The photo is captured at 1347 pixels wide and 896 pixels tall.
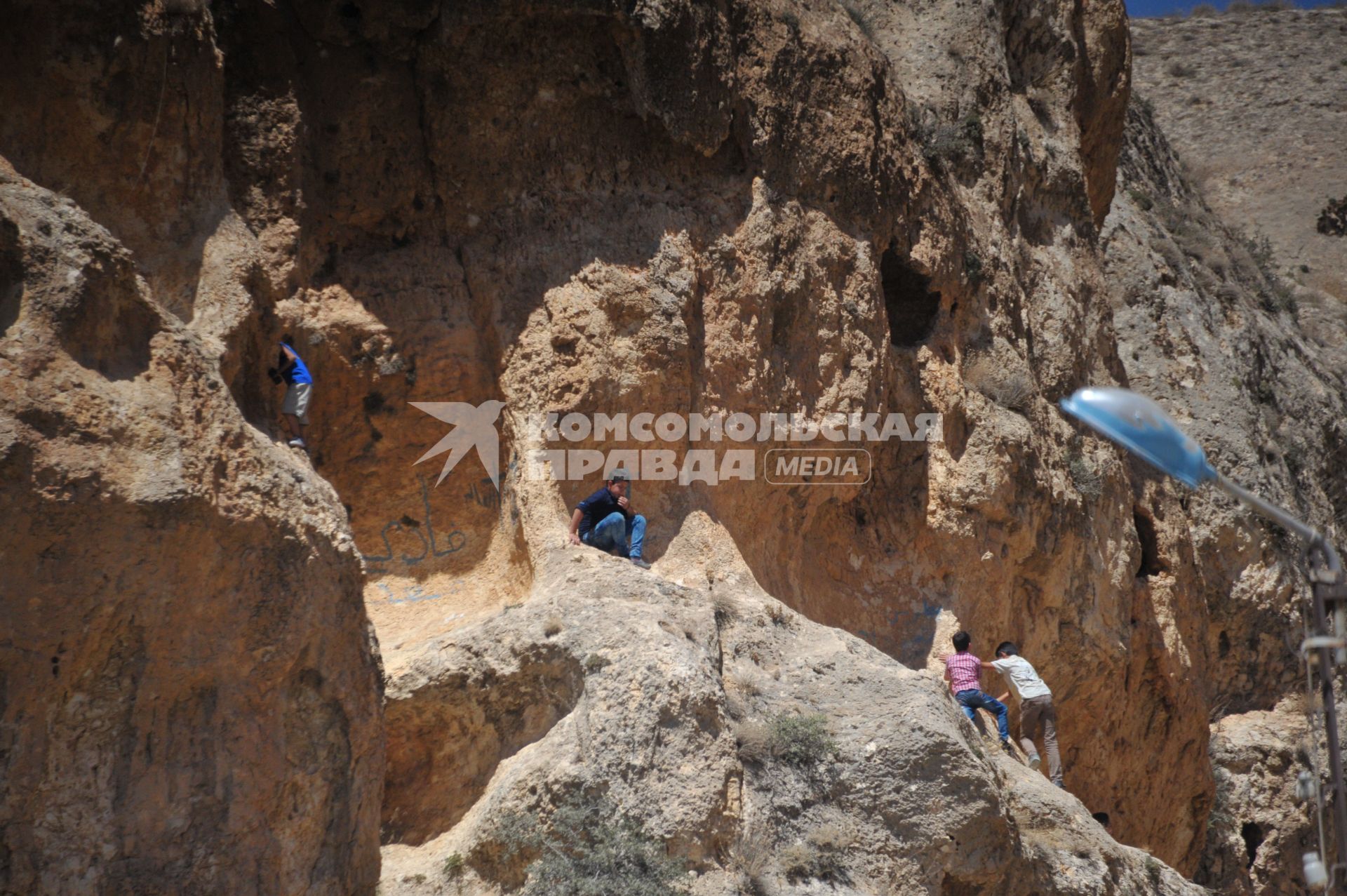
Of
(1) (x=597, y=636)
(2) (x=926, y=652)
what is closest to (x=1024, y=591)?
(2) (x=926, y=652)

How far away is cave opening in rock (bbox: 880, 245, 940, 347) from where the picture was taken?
1016cm

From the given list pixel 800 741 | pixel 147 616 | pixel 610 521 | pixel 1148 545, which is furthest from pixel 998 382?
pixel 147 616

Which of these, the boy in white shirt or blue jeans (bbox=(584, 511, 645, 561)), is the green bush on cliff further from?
the boy in white shirt

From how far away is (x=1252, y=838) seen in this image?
523 inches

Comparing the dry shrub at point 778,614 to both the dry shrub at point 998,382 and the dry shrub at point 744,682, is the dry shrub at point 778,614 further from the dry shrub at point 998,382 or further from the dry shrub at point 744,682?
the dry shrub at point 998,382

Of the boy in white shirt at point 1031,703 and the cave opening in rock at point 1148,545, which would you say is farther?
the cave opening in rock at point 1148,545

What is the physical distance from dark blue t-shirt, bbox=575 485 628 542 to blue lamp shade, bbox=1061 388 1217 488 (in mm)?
3783

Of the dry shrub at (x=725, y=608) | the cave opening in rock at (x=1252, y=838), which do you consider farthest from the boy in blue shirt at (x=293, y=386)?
the cave opening in rock at (x=1252, y=838)

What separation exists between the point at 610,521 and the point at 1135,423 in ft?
13.0

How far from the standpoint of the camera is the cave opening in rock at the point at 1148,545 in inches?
487

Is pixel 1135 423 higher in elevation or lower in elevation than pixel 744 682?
higher

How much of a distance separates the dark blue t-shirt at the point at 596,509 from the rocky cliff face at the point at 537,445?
0.30 meters

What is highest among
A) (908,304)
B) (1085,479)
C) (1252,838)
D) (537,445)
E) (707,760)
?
(908,304)

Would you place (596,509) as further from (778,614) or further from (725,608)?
(778,614)
